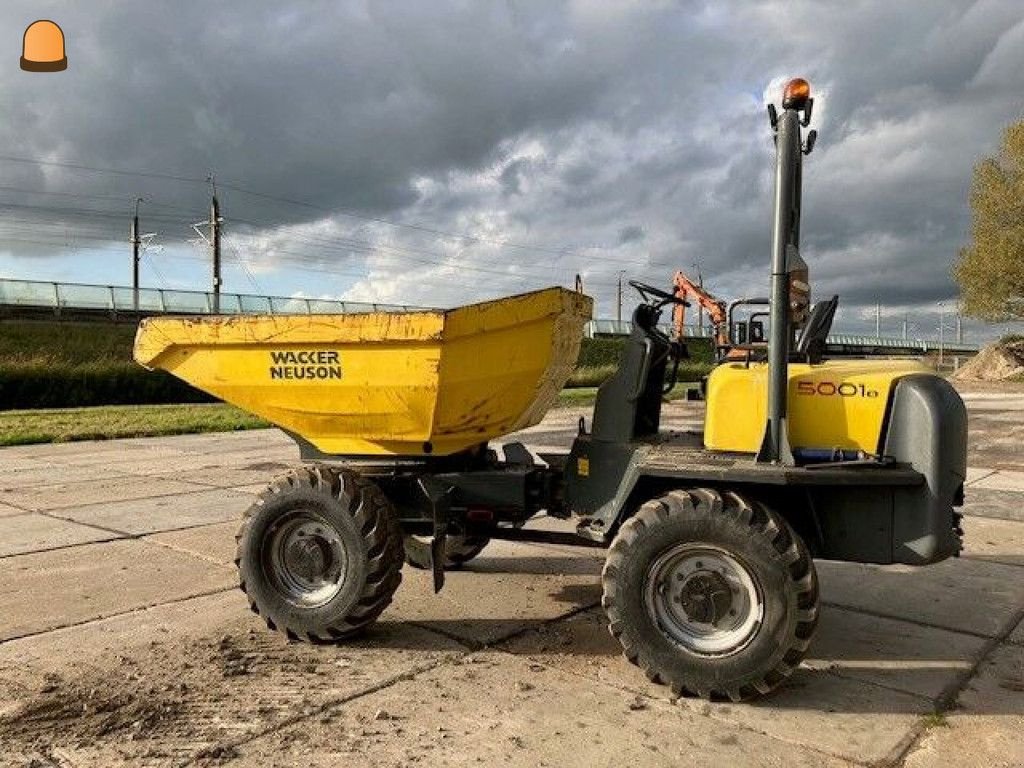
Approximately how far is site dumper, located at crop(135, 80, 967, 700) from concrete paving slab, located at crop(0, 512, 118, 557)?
99.7 inches

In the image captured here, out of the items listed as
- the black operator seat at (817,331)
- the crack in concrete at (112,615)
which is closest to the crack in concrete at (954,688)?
the black operator seat at (817,331)

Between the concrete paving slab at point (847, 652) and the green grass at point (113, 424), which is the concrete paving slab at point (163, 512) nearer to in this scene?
the concrete paving slab at point (847, 652)

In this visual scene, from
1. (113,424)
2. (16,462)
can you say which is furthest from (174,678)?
(113,424)

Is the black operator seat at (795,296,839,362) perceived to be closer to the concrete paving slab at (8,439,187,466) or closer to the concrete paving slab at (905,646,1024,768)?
the concrete paving slab at (905,646,1024,768)

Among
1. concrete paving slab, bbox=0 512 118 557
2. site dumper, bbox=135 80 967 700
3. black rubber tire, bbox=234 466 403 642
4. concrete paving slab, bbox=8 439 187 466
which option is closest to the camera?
site dumper, bbox=135 80 967 700

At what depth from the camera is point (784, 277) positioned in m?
3.64

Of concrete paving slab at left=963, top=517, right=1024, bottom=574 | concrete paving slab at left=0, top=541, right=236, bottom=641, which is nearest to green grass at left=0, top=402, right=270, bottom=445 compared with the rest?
concrete paving slab at left=0, top=541, right=236, bottom=641

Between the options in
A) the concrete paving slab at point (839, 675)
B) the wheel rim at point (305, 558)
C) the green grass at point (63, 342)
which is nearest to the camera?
the concrete paving slab at point (839, 675)

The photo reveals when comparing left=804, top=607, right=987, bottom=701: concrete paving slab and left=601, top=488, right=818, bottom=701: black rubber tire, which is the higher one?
left=601, top=488, right=818, bottom=701: black rubber tire

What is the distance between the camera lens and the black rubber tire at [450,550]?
508 cm

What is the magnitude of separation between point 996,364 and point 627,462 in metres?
38.1

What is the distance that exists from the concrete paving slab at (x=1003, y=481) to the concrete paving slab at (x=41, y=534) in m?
8.41

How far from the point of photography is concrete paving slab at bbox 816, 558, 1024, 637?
4.72 metres

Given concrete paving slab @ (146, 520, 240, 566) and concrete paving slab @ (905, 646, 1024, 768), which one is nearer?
concrete paving slab @ (905, 646, 1024, 768)
